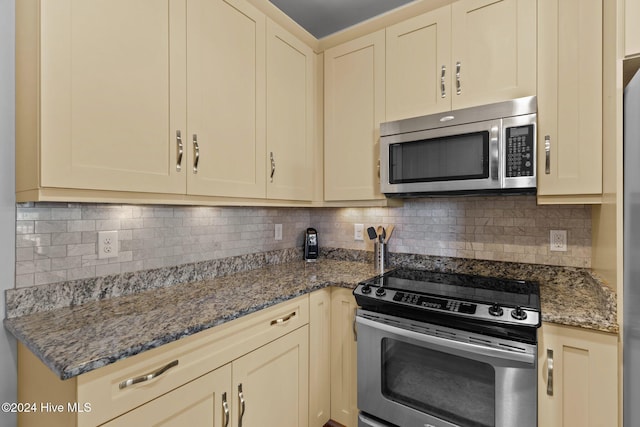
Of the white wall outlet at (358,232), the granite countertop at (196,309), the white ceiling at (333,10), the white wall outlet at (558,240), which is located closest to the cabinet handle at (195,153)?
the granite countertop at (196,309)

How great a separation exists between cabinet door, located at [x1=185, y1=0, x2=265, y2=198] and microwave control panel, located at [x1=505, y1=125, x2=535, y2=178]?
1.26 m

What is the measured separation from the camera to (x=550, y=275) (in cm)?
170

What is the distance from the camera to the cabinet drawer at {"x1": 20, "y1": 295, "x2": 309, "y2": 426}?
869 millimetres

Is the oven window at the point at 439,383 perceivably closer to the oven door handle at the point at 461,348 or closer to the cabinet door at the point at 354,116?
the oven door handle at the point at 461,348

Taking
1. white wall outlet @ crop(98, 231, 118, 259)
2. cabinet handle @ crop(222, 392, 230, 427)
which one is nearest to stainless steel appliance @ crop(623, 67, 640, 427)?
cabinet handle @ crop(222, 392, 230, 427)

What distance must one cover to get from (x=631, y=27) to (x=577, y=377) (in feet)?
4.25

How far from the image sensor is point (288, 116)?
1.96 m

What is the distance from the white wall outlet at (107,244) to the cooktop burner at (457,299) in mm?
1176

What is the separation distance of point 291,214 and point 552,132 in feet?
5.52

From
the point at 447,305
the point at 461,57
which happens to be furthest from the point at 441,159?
the point at 447,305

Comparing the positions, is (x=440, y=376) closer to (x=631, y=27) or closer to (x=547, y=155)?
(x=547, y=155)

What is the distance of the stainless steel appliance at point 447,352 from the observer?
4.07 feet

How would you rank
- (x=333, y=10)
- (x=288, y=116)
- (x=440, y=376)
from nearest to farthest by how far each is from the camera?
(x=440, y=376)
(x=288, y=116)
(x=333, y=10)

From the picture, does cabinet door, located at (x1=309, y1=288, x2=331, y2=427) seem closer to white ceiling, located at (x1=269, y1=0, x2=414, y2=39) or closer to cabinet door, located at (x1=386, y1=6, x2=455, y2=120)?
cabinet door, located at (x1=386, y1=6, x2=455, y2=120)
